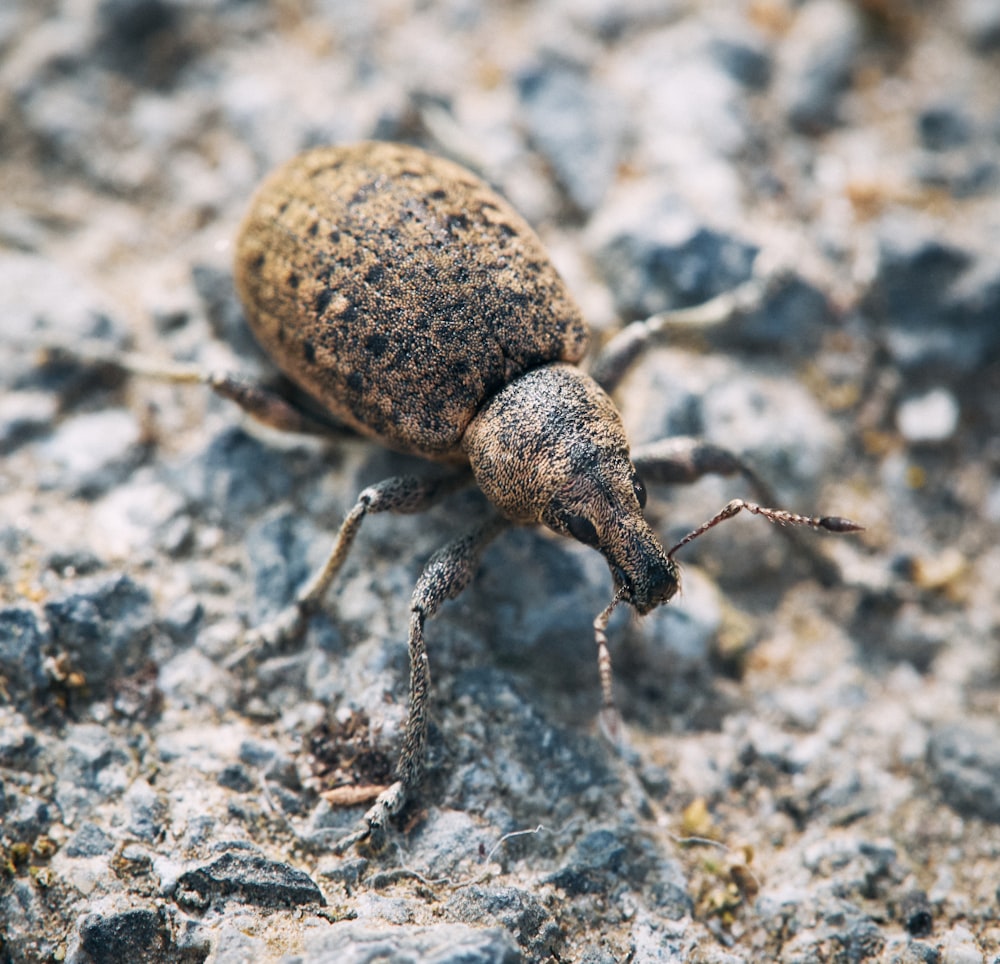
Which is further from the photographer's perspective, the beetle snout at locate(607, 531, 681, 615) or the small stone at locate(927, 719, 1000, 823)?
the small stone at locate(927, 719, 1000, 823)

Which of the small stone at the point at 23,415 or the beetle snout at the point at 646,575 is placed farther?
the small stone at the point at 23,415

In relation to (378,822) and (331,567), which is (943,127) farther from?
(378,822)

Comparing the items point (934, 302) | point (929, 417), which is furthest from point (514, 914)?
point (934, 302)

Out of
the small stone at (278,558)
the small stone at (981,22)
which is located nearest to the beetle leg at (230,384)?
the small stone at (278,558)

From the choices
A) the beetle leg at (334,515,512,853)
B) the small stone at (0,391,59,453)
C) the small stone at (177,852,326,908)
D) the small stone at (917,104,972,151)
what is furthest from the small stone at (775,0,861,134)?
the small stone at (177,852,326,908)

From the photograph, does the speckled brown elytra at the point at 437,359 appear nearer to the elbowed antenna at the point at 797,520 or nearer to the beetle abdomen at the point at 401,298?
the beetle abdomen at the point at 401,298

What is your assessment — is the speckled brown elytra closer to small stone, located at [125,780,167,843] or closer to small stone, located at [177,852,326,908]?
small stone, located at [125,780,167,843]
